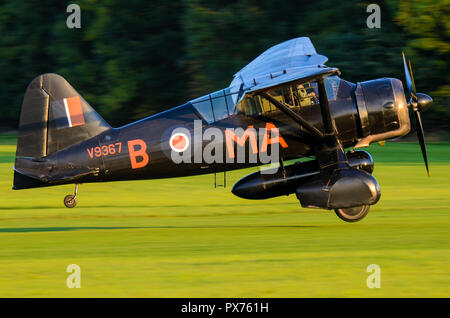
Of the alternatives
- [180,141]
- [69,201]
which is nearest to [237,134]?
[180,141]

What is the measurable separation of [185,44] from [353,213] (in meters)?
31.0

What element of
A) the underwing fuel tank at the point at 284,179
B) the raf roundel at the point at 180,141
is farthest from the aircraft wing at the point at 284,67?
the underwing fuel tank at the point at 284,179

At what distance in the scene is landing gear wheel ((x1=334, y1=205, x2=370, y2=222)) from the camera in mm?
12164

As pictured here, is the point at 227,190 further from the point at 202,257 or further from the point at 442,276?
the point at 442,276

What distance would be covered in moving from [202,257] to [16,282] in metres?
2.60

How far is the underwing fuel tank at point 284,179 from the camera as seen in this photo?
12312mm

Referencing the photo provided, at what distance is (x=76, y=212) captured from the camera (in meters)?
15.3

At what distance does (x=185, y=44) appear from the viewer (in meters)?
41.9

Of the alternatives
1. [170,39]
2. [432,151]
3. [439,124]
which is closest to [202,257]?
[432,151]

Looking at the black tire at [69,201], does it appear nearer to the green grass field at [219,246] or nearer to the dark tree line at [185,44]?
the green grass field at [219,246]

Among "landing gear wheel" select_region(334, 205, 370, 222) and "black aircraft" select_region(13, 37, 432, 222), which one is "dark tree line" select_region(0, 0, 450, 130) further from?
"landing gear wheel" select_region(334, 205, 370, 222)

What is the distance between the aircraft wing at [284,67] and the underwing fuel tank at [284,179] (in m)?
1.70

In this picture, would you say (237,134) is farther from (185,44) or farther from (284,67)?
(185,44)

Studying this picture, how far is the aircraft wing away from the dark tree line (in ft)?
69.1
